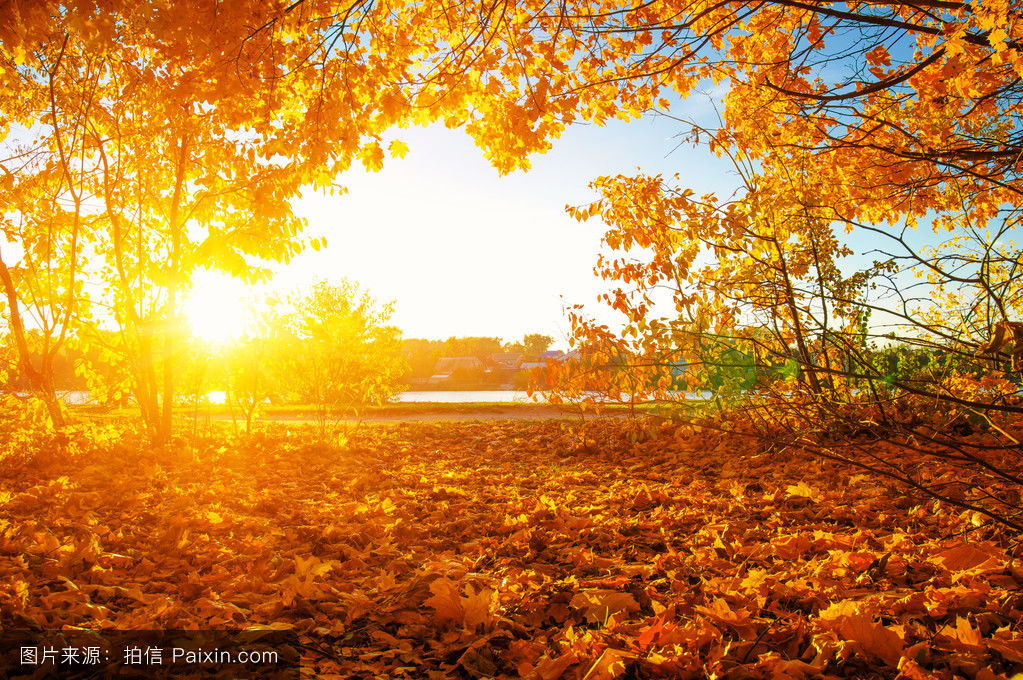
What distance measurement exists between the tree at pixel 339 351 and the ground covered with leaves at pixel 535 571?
112 inches

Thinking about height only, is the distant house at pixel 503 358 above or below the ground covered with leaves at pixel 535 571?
above

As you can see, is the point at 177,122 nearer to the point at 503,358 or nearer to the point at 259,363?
the point at 259,363

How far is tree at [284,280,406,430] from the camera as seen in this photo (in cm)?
779

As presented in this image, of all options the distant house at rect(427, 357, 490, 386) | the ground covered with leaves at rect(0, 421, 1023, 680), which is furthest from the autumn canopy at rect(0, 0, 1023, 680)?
the distant house at rect(427, 357, 490, 386)

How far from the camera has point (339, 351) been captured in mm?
8016

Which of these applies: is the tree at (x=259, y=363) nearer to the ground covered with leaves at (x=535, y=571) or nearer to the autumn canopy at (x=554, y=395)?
the autumn canopy at (x=554, y=395)

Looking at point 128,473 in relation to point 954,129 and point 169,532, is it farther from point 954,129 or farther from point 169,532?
point 954,129

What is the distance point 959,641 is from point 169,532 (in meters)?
3.55

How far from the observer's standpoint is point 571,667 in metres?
1.72

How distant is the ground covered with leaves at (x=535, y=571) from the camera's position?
5.66 ft

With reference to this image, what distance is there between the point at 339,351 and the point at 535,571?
6073mm

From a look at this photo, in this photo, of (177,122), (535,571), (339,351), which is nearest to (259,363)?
(339,351)

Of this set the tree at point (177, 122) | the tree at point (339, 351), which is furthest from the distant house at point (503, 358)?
the tree at point (177, 122)

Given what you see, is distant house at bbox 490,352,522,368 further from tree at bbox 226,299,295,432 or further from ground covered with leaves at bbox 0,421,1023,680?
ground covered with leaves at bbox 0,421,1023,680
